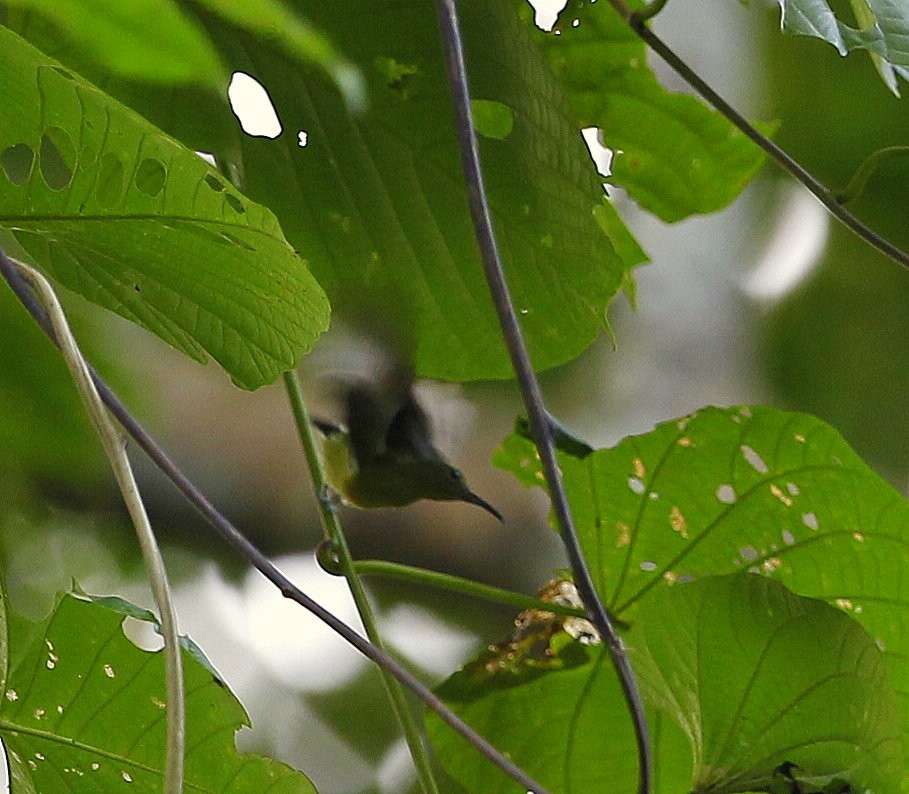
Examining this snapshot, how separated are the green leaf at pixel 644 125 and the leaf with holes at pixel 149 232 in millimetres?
379

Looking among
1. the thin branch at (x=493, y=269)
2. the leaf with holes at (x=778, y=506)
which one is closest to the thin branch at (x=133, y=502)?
the thin branch at (x=493, y=269)

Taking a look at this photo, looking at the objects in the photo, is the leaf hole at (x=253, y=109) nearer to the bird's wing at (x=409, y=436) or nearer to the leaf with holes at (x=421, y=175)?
the leaf with holes at (x=421, y=175)

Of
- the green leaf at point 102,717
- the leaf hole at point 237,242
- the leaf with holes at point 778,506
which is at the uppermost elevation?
the leaf hole at point 237,242

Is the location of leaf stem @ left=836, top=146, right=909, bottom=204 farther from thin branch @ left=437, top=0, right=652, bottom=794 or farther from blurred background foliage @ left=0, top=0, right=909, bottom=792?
blurred background foliage @ left=0, top=0, right=909, bottom=792

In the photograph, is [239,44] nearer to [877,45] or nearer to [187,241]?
[187,241]

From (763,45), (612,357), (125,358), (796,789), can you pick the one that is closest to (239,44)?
(125,358)

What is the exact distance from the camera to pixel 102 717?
24.3 inches

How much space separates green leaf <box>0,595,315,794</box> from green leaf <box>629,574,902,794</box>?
0.23 m

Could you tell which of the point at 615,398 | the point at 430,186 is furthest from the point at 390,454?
the point at 615,398

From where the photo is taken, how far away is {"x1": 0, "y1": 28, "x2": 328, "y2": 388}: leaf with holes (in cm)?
49

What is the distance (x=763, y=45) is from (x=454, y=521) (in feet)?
2.51

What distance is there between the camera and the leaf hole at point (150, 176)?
1.67 feet

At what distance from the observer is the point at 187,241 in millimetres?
537

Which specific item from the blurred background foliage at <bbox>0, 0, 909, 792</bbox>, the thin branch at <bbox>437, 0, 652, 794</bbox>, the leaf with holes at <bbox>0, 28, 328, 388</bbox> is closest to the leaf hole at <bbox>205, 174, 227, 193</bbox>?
the leaf with holes at <bbox>0, 28, 328, 388</bbox>
